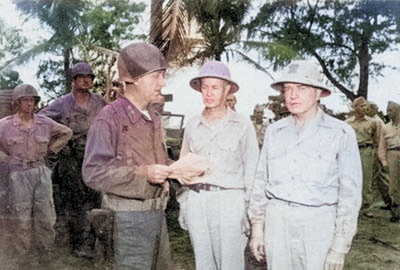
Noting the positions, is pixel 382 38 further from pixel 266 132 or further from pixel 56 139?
pixel 56 139

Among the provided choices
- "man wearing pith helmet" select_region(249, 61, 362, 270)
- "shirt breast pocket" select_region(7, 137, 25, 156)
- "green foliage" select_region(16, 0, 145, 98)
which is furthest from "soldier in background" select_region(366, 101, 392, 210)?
"shirt breast pocket" select_region(7, 137, 25, 156)

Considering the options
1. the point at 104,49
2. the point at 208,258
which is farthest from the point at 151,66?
the point at 208,258

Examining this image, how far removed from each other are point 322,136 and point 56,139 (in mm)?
1395

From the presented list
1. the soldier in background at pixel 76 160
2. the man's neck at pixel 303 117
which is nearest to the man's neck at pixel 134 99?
the soldier in background at pixel 76 160

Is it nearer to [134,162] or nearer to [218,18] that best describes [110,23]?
[218,18]

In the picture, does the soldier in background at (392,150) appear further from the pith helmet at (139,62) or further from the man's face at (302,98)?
the pith helmet at (139,62)

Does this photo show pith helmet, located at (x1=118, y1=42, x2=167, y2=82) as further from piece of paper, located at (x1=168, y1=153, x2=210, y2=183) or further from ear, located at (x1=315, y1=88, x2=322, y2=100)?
ear, located at (x1=315, y1=88, x2=322, y2=100)

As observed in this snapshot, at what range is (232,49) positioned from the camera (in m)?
2.64

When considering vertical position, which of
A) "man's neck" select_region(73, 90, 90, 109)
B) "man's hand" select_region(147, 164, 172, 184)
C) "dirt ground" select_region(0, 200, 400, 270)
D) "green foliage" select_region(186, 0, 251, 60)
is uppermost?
"green foliage" select_region(186, 0, 251, 60)

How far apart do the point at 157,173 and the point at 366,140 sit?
109 cm

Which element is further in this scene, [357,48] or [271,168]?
[357,48]

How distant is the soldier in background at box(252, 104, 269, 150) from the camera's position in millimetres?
2537

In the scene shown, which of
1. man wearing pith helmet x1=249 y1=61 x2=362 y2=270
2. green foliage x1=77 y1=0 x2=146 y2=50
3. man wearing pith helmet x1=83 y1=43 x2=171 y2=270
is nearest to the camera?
man wearing pith helmet x1=249 y1=61 x2=362 y2=270

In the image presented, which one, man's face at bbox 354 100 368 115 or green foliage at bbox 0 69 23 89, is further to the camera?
green foliage at bbox 0 69 23 89
